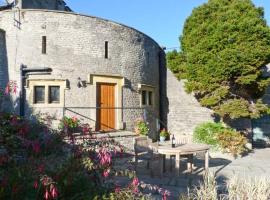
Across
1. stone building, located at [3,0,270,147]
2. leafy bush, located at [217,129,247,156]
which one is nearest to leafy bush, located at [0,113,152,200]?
stone building, located at [3,0,270,147]

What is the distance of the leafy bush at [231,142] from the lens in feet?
41.0

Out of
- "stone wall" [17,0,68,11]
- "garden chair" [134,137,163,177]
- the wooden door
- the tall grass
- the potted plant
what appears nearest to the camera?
the tall grass

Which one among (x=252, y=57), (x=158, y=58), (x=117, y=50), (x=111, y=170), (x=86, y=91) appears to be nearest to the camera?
(x=111, y=170)

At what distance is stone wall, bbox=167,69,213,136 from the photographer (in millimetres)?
16266

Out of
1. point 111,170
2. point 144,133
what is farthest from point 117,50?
point 111,170

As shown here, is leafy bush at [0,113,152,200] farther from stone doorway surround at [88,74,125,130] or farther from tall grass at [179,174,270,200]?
stone doorway surround at [88,74,125,130]

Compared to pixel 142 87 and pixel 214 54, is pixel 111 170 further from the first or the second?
pixel 142 87

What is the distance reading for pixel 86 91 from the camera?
13.3 metres

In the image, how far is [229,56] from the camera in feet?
41.2

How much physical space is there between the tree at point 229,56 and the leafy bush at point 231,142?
74 cm

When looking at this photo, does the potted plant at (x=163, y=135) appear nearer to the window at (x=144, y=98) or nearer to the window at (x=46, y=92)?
the window at (x=144, y=98)

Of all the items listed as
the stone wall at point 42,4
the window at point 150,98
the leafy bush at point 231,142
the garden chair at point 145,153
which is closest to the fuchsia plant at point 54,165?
the garden chair at point 145,153

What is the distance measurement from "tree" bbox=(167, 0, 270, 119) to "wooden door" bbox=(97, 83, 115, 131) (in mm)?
3343

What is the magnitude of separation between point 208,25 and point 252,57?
2258 millimetres
